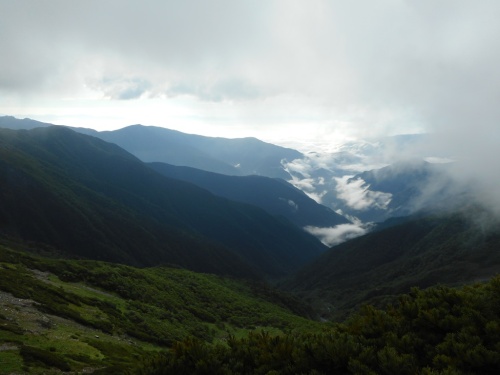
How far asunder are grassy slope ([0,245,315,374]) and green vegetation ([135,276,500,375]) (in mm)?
5899

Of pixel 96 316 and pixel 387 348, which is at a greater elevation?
pixel 387 348

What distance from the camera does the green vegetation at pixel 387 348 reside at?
Answer: 11.8 meters

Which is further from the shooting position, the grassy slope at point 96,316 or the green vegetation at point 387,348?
the grassy slope at point 96,316

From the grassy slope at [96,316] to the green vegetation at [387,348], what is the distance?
590 cm

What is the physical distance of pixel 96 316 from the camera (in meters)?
38.2

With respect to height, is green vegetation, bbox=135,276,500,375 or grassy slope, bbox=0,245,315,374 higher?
green vegetation, bbox=135,276,500,375

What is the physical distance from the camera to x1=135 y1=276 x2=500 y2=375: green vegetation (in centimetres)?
1180

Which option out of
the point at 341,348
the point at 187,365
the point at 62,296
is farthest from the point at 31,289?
the point at 341,348

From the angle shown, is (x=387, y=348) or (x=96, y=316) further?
(x=96, y=316)

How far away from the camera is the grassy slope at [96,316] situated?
24.0 metres

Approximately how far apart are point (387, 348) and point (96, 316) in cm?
3299

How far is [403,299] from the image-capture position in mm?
16750

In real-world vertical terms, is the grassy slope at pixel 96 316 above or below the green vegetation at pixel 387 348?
below

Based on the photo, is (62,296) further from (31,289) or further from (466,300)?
(466,300)
